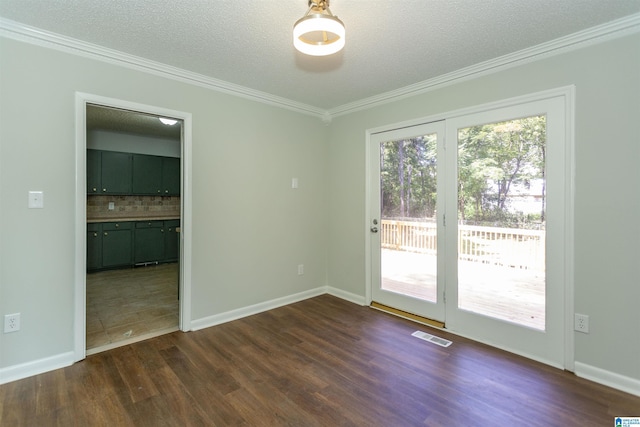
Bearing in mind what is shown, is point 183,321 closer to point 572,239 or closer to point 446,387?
point 446,387

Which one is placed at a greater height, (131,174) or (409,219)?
(131,174)

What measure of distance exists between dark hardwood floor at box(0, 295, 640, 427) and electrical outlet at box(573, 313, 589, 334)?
36 cm

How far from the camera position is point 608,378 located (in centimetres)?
216

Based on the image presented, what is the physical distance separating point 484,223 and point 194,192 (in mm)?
2841

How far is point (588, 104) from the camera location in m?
2.25

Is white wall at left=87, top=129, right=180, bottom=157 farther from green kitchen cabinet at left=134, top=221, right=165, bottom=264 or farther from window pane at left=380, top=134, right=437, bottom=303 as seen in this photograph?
window pane at left=380, top=134, right=437, bottom=303

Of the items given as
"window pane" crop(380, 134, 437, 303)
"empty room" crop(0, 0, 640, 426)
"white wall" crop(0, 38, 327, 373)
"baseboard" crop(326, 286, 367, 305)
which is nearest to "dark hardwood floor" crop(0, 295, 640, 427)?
"empty room" crop(0, 0, 640, 426)

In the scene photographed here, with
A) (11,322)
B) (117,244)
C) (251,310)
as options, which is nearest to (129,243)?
(117,244)

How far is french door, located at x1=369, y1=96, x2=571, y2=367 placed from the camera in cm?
243

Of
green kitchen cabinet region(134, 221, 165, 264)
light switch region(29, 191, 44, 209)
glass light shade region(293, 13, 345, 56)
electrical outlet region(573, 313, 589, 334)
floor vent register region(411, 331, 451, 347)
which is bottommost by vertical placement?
floor vent register region(411, 331, 451, 347)

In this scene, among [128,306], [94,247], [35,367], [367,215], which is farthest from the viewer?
[94,247]

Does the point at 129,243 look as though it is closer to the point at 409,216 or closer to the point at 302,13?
the point at 409,216

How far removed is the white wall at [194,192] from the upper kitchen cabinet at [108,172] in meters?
3.46

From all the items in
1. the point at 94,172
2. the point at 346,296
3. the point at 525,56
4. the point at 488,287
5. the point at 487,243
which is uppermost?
the point at 525,56
